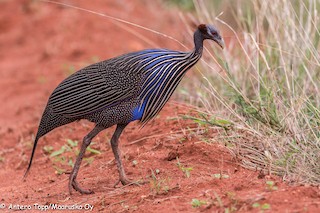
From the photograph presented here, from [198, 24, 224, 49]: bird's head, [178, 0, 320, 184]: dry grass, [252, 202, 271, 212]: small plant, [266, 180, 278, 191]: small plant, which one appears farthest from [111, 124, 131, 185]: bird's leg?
[252, 202, 271, 212]: small plant

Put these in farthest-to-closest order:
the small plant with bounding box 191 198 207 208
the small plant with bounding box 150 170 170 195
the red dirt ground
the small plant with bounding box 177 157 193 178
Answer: the small plant with bounding box 177 157 193 178 → the small plant with bounding box 150 170 170 195 → the red dirt ground → the small plant with bounding box 191 198 207 208

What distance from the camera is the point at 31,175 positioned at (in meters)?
5.37

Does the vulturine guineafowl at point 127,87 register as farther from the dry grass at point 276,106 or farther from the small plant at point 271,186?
the small plant at point 271,186

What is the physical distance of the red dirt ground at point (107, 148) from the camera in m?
4.00

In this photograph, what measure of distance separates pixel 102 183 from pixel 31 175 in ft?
2.57

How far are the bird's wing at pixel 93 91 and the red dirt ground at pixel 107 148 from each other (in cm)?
54

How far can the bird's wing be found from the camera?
4.48 meters

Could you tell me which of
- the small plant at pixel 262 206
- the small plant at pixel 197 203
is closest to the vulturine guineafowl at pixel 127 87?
the small plant at pixel 197 203

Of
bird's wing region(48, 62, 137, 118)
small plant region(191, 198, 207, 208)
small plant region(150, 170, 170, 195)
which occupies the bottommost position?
small plant region(150, 170, 170, 195)

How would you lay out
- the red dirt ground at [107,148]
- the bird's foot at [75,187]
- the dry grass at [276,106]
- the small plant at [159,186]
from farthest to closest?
the bird's foot at [75,187] < the dry grass at [276,106] < the small plant at [159,186] < the red dirt ground at [107,148]

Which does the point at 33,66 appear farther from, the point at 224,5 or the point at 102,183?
the point at 102,183

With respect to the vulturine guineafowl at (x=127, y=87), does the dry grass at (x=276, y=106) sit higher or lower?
Answer: lower

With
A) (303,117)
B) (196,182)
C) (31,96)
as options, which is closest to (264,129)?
(303,117)

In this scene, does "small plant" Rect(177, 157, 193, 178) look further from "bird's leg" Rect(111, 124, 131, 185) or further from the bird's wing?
the bird's wing
